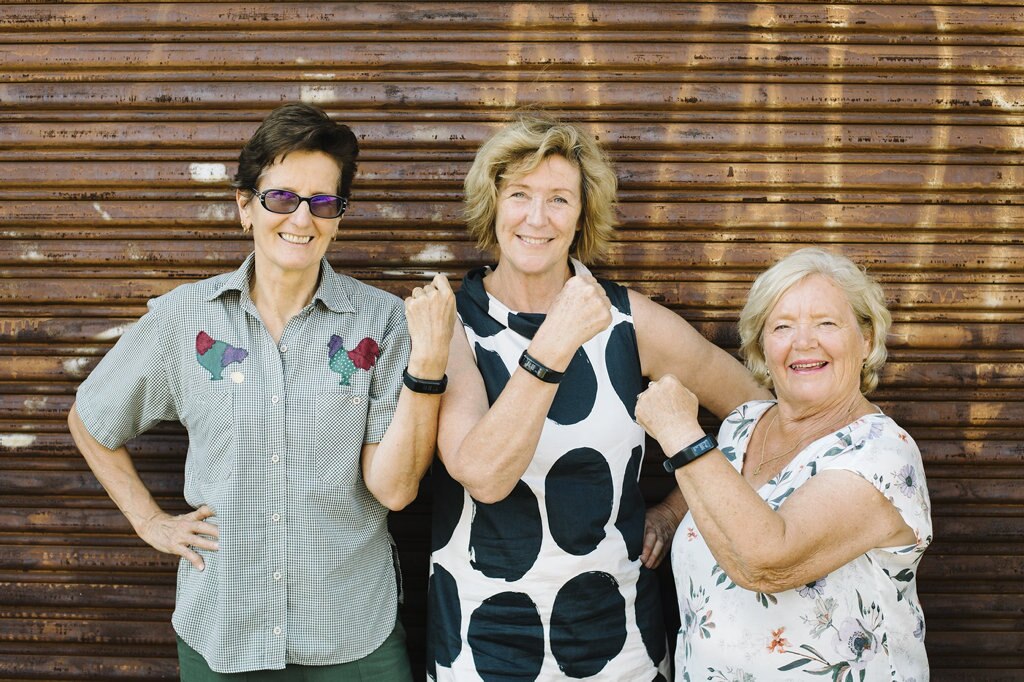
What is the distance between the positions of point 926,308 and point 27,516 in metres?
3.45

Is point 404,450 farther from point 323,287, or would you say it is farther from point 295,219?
point 295,219

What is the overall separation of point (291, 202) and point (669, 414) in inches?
46.5

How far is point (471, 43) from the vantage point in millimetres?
3047

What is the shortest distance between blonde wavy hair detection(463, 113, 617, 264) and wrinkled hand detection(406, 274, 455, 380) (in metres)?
0.49

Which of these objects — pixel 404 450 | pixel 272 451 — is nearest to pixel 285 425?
pixel 272 451

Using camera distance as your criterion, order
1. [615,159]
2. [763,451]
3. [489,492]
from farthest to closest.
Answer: [615,159]
[763,451]
[489,492]

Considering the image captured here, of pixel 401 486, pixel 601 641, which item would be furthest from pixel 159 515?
pixel 601 641

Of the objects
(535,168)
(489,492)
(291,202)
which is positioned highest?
(535,168)

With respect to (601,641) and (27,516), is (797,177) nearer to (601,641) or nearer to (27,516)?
(601,641)

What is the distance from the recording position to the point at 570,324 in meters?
2.14

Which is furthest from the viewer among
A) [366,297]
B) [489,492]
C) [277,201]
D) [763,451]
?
[366,297]

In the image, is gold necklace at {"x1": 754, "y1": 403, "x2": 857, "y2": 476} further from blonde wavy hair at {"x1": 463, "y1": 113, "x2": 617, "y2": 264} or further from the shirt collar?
the shirt collar

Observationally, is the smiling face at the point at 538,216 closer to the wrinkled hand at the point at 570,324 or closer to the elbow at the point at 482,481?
the wrinkled hand at the point at 570,324

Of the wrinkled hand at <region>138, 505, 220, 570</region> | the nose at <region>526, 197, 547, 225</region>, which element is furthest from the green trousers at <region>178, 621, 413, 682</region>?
the nose at <region>526, 197, 547, 225</region>
